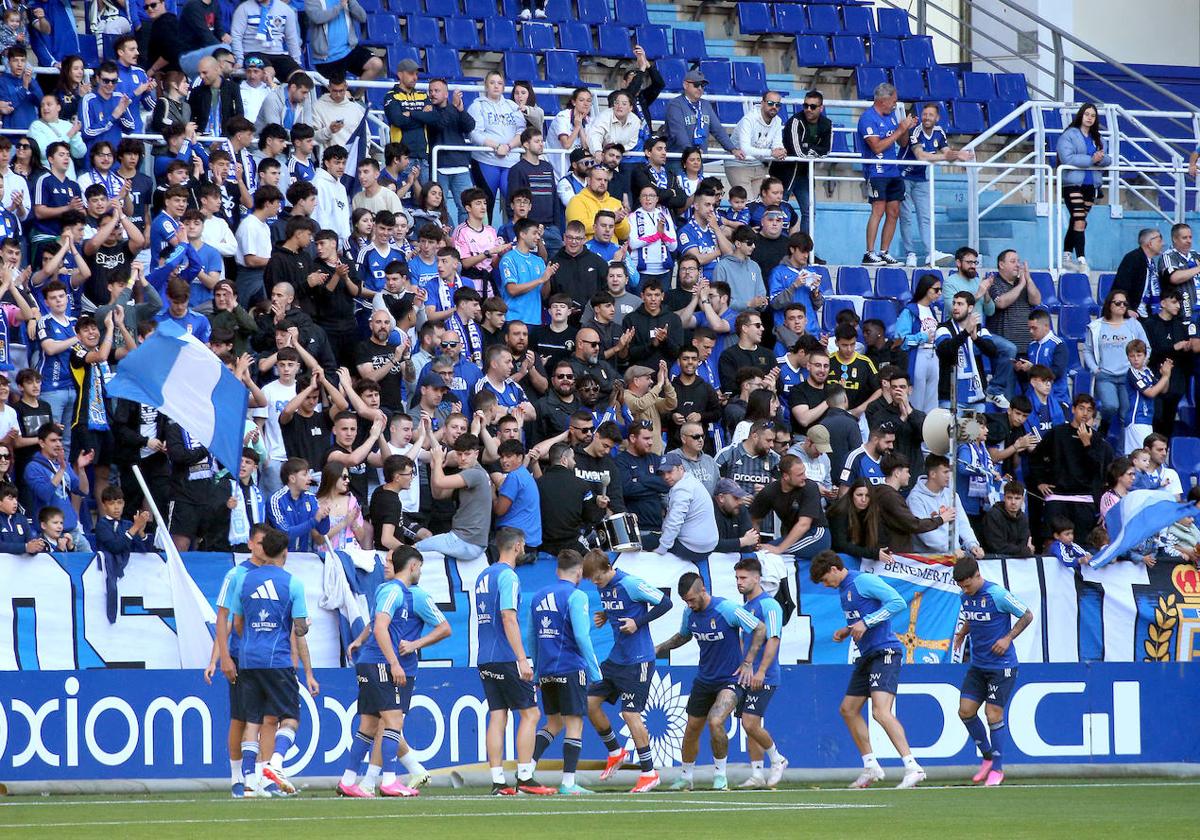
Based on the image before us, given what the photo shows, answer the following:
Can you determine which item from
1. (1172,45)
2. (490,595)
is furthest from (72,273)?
(1172,45)

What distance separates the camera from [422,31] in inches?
1013

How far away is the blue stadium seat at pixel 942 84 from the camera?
27.8m

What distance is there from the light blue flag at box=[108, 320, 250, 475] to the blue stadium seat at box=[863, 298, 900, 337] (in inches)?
349

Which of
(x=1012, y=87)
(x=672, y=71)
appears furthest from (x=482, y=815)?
(x=1012, y=87)

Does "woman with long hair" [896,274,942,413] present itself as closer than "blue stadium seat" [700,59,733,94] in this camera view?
Yes

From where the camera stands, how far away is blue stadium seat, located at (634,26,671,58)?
2683 centimetres

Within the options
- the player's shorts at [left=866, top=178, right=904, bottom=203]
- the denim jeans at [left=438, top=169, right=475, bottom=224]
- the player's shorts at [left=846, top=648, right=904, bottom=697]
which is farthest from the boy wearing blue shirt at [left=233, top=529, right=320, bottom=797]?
the player's shorts at [left=866, top=178, right=904, bottom=203]

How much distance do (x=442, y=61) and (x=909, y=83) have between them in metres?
6.88

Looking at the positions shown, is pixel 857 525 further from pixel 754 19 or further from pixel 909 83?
pixel 754 19

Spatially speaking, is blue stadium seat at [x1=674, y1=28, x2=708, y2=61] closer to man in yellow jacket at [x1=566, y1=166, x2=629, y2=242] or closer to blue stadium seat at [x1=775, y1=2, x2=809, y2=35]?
blue stadium seat at [x1=775, y1=2, x2=809, y2=35]

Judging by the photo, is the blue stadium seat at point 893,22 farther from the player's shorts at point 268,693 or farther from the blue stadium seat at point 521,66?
the player's shorts at point 268,693

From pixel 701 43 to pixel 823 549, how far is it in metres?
11.2

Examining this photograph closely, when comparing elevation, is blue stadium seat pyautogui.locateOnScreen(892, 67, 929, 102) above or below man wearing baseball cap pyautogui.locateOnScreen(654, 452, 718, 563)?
above

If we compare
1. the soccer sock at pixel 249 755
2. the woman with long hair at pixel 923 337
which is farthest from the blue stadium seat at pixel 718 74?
the soccer sock at pixel 249 755
